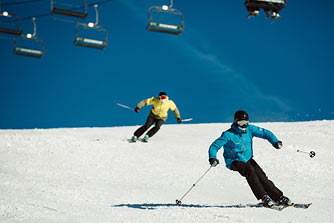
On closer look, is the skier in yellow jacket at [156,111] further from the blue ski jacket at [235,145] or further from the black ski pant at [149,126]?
the blue ski jacket at [235,145]

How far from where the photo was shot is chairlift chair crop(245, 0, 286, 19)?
7215 mm

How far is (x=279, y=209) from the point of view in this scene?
5.27 m

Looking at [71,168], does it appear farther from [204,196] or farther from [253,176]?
[253,176]

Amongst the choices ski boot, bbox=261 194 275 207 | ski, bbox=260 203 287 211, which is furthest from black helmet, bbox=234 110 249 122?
ski, bbox=260 203 287 211

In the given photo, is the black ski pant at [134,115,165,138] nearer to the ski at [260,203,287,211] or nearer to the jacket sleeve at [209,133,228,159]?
the jacket sleeve at [209,133,228,159]

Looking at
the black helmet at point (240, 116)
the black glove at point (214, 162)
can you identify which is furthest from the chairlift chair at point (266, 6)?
the black glove at point (214, 162)

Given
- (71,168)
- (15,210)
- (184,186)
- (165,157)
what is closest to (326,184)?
(184,186)

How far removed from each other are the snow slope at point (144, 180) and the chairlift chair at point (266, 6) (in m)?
2.80

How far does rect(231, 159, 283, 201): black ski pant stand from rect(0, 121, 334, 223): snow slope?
27 cm

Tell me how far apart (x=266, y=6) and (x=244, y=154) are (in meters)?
2.78

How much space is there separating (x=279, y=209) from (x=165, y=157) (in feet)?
15.9

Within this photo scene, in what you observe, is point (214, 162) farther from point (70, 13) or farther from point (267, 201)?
point (70, 13)

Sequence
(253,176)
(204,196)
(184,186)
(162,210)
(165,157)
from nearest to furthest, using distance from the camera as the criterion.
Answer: (162,210) < (253,176) < (204,196) < (184,186) < (165,157)

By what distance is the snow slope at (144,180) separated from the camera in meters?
4.98
